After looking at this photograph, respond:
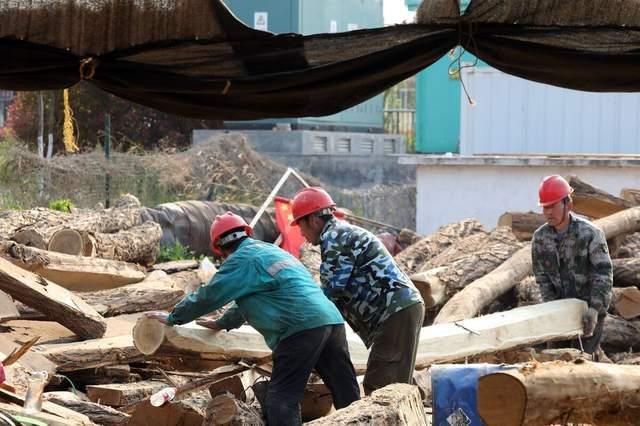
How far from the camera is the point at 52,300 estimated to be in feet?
31.6

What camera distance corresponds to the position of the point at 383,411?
6.60m

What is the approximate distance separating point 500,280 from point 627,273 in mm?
1339

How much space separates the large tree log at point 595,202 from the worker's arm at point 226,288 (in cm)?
794

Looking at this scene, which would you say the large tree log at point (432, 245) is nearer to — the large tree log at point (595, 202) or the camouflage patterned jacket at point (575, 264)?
the large tree log at point (595, 202)

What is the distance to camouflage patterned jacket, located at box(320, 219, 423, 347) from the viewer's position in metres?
8.15

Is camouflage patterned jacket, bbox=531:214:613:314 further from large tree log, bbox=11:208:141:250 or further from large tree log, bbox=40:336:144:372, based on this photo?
large tree log, bbox=11:208:141:250

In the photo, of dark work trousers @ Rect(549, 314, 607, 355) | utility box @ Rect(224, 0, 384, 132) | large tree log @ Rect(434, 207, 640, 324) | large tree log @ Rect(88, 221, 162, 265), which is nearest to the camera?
dark work trousers @ Rect(549, 314, 607, 355)

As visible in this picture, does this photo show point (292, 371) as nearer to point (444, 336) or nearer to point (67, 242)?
point (444, 336)

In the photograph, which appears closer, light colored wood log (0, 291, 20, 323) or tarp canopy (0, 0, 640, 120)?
tarp canopy (0, 0, 640, 120)

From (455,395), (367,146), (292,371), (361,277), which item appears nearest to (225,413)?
(292,371)

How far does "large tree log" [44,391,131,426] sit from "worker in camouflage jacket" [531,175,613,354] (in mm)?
4151

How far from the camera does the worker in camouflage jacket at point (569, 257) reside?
1016 centimetres

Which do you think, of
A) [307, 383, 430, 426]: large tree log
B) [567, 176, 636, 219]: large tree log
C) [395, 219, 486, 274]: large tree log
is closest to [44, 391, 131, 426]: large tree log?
[307, 383, 430, 426]: large tree log

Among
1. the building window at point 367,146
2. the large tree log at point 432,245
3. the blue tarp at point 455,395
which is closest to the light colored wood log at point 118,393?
the blue tarp at point 455,395
